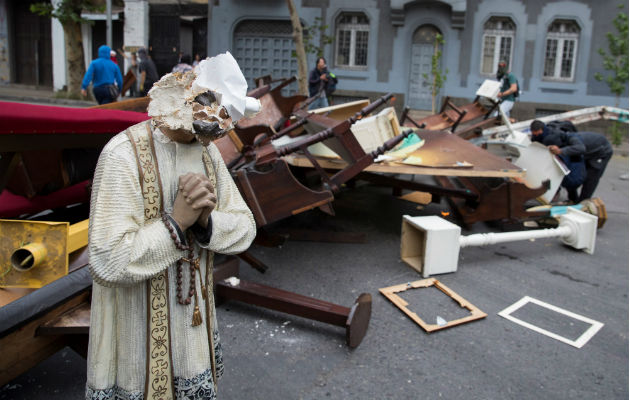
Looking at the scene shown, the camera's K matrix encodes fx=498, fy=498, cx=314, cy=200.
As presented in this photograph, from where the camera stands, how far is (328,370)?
2.78 m

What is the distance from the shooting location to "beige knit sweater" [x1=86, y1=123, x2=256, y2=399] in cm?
136

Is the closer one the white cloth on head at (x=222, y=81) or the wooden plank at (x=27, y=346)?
the white cloth on head at (x=222, y=81)

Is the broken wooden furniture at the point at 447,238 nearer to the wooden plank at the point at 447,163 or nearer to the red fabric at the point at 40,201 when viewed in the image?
the wooden plank at the point at 447,163

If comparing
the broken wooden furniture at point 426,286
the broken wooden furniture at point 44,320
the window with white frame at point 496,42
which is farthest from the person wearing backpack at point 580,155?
the window with white frame at point 496,42

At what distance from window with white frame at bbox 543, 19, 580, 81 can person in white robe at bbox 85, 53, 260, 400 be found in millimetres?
14703

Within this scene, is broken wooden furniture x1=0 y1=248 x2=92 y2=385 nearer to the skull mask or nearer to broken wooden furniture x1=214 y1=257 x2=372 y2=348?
broken wooden furniture x1=214 y1=257 x2=372 y2=348

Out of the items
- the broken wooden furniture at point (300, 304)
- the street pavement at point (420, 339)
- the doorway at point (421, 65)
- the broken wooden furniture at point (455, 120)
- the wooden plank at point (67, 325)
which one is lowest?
the street pavement at point (420, 339)

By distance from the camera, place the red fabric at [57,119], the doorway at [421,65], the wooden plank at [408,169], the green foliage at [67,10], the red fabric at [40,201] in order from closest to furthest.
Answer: the red fabric at [57,119] → the red fabric at [40,201] → the wooden plank at [408,169] → the green foliage at [67,10] → the doorway at [421,65]

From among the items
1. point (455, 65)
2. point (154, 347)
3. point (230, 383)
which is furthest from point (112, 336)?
point (455, 65)

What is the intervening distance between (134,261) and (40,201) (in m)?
2.43

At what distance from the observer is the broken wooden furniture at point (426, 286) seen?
10.8 ft

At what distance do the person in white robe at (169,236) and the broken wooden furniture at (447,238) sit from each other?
2.67 m

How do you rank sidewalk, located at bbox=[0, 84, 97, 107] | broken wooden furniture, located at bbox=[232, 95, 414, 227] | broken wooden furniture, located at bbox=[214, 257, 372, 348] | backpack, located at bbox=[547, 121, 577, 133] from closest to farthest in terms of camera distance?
1. broken wooden furniture, located at bbox=[214, 257, 372, 348]
2. broken wooden furniture, located at bbox=[232, 95, 414, 227]
3. backpack, located at bbox=[547, 121, 577, 133]
4. sidewalk, located at bbox=[0, 84, 97, 107]

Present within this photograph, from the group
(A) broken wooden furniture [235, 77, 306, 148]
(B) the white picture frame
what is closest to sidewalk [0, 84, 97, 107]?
(A) broken wooden furniture [235, 77, 306, 148]
